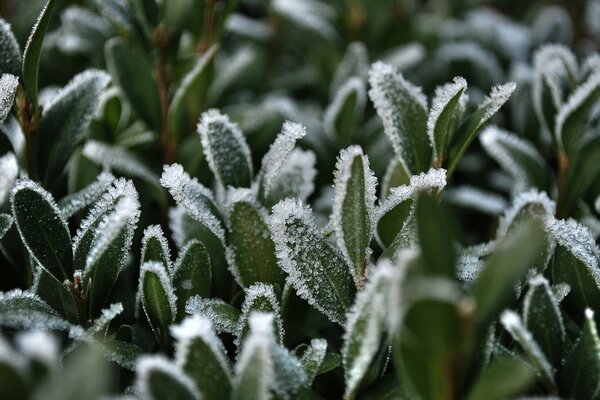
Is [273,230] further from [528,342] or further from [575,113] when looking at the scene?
[575,113]

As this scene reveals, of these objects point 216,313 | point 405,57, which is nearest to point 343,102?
point 405,57

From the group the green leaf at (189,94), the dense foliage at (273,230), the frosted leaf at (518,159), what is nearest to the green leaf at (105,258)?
the dense foliage at (273,230)

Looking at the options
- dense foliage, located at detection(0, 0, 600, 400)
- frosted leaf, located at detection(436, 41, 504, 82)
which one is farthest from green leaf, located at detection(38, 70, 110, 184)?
frosted leaf, located at detection(436, 41, 504, 82)

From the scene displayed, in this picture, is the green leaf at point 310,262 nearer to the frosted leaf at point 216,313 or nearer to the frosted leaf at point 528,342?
the frosted leaf at point 216,313

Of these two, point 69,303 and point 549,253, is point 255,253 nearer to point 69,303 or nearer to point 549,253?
point 69,303

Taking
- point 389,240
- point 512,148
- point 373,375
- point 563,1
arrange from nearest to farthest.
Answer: point 373,375 < point 389,240 < point 512,148 < point 563,1

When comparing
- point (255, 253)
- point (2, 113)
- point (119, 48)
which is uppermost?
point (119, 48)

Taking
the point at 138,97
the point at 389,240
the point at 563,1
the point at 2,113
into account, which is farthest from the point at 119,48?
the point at 563,1

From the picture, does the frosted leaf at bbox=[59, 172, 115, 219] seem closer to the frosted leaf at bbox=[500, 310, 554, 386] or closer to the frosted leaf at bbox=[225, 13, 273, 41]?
the frosted leaf at bbox=[500, 310, 554, 386]
